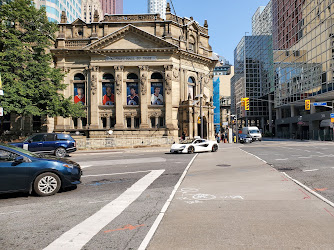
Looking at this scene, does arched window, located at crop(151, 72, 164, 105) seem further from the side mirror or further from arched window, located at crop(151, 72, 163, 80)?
the side mirror

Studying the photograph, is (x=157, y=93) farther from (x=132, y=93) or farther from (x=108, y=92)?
(x=108, y=92)

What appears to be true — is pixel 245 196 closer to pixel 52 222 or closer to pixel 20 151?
pixel 52 222

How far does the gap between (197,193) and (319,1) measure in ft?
180

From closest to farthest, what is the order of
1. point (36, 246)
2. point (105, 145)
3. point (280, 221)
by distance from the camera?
point (36, 246)
point (280, 221)
point (105, 145)

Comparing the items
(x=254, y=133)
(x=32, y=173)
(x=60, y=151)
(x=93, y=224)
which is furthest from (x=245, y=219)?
Result: (x=254, y=133)

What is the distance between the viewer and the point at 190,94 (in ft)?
157

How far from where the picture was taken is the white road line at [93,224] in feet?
13.8

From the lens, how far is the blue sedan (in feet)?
23.2

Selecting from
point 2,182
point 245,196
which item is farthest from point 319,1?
point 2,182

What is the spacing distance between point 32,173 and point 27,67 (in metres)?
28.9

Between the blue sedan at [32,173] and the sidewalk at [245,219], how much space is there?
3285 mm

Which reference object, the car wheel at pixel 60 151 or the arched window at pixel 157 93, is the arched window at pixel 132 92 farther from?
the car wheel at pixel 60 151

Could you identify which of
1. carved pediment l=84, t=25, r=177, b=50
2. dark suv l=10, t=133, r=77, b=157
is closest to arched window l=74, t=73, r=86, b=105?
carved pediment l=84, t=25, r=177, b=50

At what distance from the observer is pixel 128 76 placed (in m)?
45.5
